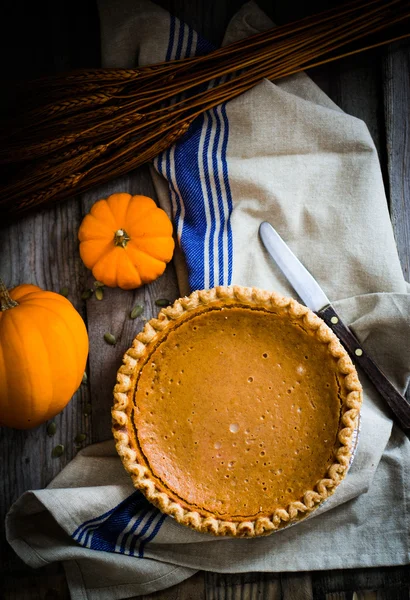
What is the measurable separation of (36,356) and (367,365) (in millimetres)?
1254

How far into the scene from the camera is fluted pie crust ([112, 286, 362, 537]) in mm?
2158

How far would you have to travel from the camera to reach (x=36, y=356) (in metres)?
2.13

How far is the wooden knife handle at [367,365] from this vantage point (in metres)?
2.32

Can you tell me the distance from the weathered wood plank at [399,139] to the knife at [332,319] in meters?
0.44

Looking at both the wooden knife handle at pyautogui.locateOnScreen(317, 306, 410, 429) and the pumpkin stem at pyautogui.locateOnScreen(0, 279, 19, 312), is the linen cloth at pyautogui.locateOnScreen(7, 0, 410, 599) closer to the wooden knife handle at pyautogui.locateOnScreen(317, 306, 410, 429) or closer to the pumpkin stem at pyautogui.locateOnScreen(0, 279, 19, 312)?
the wooden knife handle at pyautogui.locateOnScreen(317, 306, 410, 429)

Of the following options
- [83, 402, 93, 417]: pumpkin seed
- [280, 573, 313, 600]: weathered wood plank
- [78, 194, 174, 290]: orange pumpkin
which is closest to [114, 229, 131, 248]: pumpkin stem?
[78, 194, 174, 290]: orange pumpkin

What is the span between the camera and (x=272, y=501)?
7.15ft

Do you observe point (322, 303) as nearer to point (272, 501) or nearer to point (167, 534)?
point (272, 501)

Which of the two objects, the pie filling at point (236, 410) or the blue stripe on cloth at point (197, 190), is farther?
the blue stripe on cloth at point (197, 190)

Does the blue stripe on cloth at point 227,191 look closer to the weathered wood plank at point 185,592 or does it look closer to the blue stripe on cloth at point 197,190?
the blue stripe on cloth at point 197,190

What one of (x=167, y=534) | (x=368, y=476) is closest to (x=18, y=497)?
(x=167, y=534)

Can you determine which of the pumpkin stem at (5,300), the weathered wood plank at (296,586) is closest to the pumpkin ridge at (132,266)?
A: the pumpkin stem at (5,300)

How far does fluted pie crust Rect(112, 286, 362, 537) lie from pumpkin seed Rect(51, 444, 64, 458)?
0.43 m

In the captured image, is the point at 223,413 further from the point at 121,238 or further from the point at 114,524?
the point at 121,238
